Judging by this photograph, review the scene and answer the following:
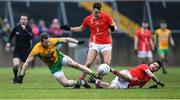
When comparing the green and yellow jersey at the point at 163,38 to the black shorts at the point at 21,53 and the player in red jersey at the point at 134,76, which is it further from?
the player in red jersey at the point at 134,76

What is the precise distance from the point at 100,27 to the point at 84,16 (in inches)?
802

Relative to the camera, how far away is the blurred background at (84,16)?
4153 centimetres

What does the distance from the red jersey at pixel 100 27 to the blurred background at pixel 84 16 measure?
17.0 metres

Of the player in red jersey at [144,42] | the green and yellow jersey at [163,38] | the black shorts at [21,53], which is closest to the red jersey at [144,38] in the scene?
the player in red jersey at [144,42]

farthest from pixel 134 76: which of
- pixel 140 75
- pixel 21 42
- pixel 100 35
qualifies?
pixel 21 42

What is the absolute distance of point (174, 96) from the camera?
1880 cm

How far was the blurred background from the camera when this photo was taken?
41531mm

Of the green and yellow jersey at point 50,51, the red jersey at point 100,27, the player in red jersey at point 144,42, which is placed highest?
the red jersey at point 100,27

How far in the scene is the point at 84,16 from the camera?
4344 cm

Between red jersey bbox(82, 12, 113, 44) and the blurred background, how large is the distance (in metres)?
17.0

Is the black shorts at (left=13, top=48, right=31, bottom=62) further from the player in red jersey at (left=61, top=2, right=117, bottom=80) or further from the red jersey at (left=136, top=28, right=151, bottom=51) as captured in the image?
the red jersey at (left=136, top=28, right=151, bottom=51)

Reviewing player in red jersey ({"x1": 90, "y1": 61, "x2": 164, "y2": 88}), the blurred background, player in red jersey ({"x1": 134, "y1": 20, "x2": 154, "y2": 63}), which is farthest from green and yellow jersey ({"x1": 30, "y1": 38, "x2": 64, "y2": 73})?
the blurred background

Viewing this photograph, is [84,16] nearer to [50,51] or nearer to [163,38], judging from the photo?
[163,38]

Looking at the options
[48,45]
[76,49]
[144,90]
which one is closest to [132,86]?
[144,90]
